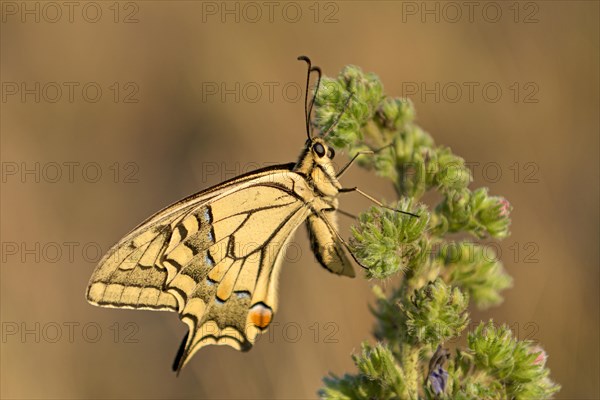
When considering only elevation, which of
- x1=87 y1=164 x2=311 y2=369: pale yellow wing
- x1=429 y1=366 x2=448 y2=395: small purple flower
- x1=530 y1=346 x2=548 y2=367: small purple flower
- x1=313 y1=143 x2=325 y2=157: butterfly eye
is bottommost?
x1=429 y1=366 x2=448 y2=395: small purple flower

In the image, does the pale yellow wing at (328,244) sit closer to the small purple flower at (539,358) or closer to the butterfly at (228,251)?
the butterfly at (228,251)

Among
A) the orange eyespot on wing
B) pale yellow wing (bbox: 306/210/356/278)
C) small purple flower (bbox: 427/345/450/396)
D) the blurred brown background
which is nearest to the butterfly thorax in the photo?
pale yellow wing (bbox: 306/210/356/278)

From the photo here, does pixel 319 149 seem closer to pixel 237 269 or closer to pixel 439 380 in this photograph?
pixel 237 269

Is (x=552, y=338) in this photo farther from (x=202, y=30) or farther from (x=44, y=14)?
(x=44, y=14)

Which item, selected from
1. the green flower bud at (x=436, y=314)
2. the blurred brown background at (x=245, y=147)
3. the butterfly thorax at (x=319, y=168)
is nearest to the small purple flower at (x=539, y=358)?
the green flower bud at (x=436, y=314)

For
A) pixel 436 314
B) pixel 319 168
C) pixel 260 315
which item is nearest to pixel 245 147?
pixel 319 168

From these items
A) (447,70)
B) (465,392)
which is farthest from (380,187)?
(465,392)

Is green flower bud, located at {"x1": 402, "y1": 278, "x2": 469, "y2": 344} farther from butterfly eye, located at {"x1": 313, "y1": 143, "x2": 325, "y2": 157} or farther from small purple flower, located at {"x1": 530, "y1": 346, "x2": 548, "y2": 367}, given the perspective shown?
butterfly eye, located at {"x1": 313, "y1": 143, "x2": 325, "y2": 157}
